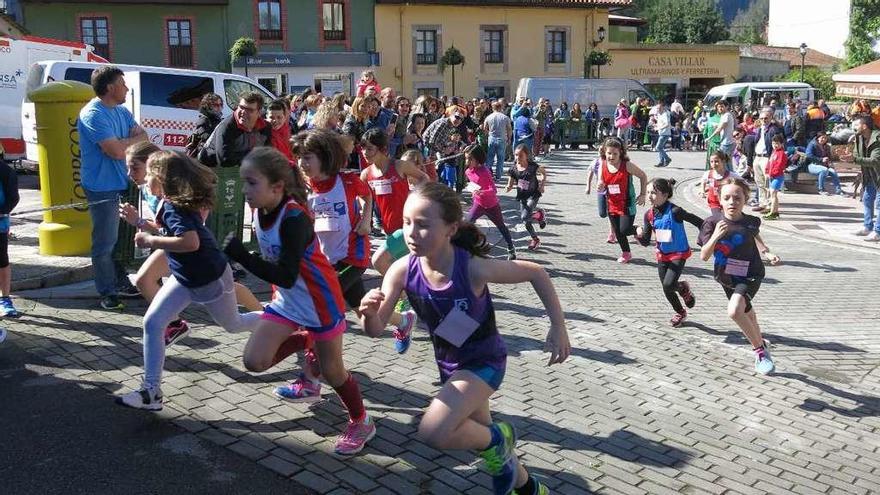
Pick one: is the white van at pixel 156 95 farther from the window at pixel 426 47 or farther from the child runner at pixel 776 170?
the window at pixel 426 47

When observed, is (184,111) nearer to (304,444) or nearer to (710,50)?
(304,444)

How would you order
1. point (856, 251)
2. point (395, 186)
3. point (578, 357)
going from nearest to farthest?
point (578, 357) < point (395, 186) < point (856, 251)

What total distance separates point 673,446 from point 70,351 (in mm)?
4281

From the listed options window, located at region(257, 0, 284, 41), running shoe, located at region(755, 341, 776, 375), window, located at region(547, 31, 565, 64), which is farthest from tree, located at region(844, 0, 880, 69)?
running shoe, located at region(755, 341, 776, 375)

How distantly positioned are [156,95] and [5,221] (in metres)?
9.56

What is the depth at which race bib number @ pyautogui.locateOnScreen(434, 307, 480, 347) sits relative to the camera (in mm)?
3846

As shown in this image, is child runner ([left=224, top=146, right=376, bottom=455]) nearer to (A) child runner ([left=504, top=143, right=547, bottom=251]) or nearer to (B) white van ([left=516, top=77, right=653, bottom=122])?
(A) child runner ([left=504, top=143, right=547, bottom=251])

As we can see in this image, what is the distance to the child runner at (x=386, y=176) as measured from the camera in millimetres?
6969

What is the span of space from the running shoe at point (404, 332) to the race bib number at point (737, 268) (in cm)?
248

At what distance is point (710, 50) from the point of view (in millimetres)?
48625

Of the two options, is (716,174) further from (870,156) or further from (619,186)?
(870,156)

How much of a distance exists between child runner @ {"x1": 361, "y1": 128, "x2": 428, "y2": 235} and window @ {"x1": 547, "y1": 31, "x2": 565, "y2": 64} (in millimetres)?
39136

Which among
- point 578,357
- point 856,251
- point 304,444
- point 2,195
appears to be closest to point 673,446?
point 578,357

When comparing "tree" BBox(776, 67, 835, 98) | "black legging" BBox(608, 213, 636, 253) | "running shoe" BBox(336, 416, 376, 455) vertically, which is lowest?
"running shoe" BBox(336, 416, 376, 455)
